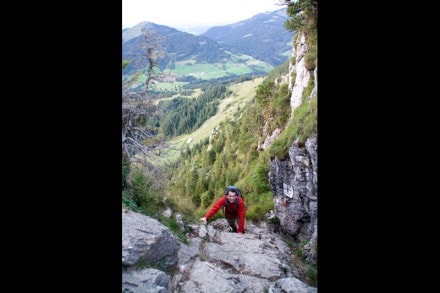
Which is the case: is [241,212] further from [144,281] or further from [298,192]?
[298,192]

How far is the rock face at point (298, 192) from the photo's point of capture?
1072 cm

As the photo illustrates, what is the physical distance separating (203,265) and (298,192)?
6.01 metres

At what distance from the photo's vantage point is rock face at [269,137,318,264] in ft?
35.2

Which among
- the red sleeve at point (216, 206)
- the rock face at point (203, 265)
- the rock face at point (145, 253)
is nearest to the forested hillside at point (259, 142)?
the rock face at point (203, 265)

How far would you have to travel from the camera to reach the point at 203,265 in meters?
6.92

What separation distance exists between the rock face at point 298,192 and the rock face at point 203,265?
2193 mm

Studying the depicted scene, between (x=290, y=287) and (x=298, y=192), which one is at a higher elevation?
(x=290, y=287)

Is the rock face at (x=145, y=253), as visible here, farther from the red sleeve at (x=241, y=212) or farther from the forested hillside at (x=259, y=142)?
the red sleeve at (x=241, y=212)

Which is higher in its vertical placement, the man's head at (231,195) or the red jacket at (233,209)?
the man's head at (231,195)

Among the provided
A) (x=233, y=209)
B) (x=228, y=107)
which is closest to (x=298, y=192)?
(x=233, y=209)

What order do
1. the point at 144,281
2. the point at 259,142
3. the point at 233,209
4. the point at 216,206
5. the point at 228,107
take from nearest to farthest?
the point at 144,281 < the point at 216,206 < the point at 233,209 < the point at 259,142 < the point at 228,107

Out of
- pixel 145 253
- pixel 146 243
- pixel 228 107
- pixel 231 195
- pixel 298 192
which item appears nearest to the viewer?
pixel 145 253

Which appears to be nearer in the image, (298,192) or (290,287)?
(290,287)
